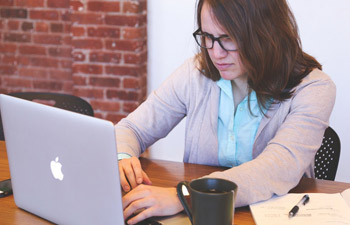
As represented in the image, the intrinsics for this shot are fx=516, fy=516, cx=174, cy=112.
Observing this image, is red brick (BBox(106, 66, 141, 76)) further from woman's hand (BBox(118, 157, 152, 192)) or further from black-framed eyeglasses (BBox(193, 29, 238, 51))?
woman's hand (BBox(118, 157, 152, 192))

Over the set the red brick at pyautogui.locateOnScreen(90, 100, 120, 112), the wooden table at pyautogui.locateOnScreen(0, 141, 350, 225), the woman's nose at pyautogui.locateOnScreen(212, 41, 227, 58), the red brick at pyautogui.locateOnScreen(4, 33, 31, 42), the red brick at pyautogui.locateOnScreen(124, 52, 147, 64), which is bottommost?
the red brick at pyautogui.locateOnScreen(90, 100, 120, 112)

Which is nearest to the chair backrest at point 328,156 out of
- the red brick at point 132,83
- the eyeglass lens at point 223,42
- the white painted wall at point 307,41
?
the eyeglass lens at point 223,42

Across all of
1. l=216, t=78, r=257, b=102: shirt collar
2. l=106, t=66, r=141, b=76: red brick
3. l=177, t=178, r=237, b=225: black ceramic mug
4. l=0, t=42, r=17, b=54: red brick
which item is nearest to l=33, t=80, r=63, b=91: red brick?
l=0, t=42, r=17, b=54: red brick

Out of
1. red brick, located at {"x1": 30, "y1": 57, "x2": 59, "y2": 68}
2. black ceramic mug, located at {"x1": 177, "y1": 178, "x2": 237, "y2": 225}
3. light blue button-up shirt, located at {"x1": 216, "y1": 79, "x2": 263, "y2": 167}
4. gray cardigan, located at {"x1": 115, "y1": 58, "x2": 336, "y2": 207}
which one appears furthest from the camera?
red brick, located at {"x1": 30, "y1": 57, "x2": 59, "y2": 68}

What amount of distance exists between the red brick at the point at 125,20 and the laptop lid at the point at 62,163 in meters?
1.88

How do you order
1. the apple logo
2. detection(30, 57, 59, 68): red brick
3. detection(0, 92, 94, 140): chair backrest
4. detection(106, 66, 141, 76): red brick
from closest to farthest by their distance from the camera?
the apple logo < detection(0, 92, 94, 140): chair backrest < detection(106, 66, 141, 76): red brick < detection(30, 57, 59, 68): red brick

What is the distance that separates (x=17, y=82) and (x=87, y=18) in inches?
30.4

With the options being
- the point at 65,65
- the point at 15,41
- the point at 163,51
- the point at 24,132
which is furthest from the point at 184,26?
the point at 24,132

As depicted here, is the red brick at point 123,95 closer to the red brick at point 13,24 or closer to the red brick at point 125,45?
the red brick at point 125,45

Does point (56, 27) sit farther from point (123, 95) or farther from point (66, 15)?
point (123, 95)

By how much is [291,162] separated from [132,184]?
452 mm

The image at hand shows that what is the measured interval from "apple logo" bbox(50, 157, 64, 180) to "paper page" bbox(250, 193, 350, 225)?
0.48 m

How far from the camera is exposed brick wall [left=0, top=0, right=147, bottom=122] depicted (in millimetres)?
3117

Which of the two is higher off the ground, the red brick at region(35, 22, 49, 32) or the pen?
the red brick at region(35, 22, 49, 32)
